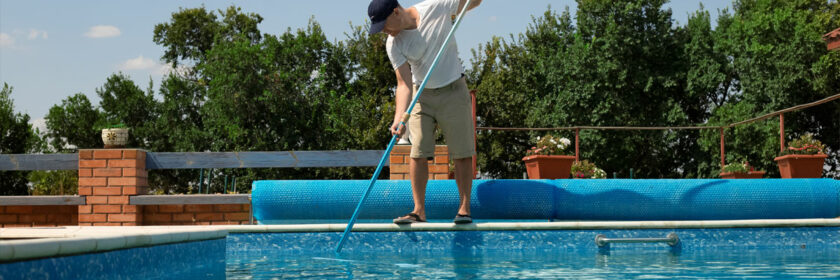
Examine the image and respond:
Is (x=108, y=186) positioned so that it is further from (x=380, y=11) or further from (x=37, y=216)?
(x=380, y=11)

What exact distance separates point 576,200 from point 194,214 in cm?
Result: 328

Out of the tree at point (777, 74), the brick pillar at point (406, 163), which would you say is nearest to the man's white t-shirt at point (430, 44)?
the brick pillar at point (406, 163)

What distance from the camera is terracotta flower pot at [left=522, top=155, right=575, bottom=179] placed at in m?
6.11

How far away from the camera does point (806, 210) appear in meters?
4.52

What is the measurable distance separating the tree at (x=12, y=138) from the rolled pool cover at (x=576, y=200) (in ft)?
67.2

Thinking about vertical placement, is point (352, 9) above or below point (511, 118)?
above

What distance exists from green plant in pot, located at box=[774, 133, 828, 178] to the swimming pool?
197 centimetres

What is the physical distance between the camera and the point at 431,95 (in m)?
4.13

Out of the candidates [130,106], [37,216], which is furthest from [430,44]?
[130,106]

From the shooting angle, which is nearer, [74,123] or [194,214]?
[194,214]

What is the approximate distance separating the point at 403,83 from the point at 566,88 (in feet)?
72.5

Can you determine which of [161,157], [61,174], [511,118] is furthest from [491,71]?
[161,157]

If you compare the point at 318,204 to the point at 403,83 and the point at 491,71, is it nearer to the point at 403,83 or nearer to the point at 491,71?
the point at 403,83

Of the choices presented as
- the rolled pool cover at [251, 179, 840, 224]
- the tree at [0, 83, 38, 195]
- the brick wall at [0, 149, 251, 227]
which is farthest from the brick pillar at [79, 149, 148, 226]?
the tree at [0, 83, 38, 195]
